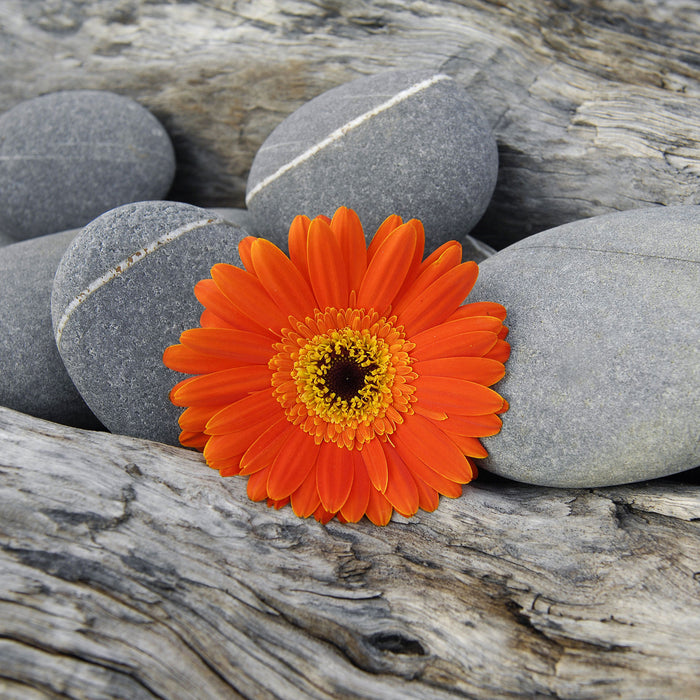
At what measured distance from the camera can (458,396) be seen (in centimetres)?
126

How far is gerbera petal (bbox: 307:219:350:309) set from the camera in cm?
124

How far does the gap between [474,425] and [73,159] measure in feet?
5.03

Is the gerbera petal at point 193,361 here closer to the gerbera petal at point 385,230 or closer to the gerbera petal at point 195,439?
the gerbera petal at point 195,439

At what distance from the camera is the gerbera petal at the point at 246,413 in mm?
1253

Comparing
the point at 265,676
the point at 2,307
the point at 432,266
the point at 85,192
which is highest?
the point at 432,266

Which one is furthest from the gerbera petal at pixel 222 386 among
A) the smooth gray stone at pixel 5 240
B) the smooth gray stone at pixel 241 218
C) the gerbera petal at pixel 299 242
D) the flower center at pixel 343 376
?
the smooth gray stone at pixel 5 240

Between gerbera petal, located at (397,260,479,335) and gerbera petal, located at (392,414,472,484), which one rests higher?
gerbera petal, located at (397,260,479,335)

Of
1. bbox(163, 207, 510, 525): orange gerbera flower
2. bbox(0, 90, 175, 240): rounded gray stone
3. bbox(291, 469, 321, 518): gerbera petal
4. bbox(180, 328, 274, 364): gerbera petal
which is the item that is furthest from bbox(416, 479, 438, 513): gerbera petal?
bbox(0, 90, 175, 240): rounded gray stone

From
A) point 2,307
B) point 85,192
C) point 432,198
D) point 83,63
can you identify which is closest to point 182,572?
point 2,307

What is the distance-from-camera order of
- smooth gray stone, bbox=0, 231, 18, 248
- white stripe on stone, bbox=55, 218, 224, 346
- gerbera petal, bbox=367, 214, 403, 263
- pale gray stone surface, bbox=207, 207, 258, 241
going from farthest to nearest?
smooth gray stone, bbox=0, 231, 18, 248
pale gray stone surface, bbox=207, 207, 258, 241
white stripe on stone, bbox=55, 218, 224, 346
gerbera petal, bbox=367, 214, 403, 263

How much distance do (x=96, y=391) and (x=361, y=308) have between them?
0.65 m

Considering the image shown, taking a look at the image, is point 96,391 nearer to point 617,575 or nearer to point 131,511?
point 131,511

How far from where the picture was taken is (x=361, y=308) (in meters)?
1.32

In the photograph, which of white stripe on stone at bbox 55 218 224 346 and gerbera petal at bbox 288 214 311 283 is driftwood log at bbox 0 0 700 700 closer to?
white stripe on stone at bbox 55 218 224 346
